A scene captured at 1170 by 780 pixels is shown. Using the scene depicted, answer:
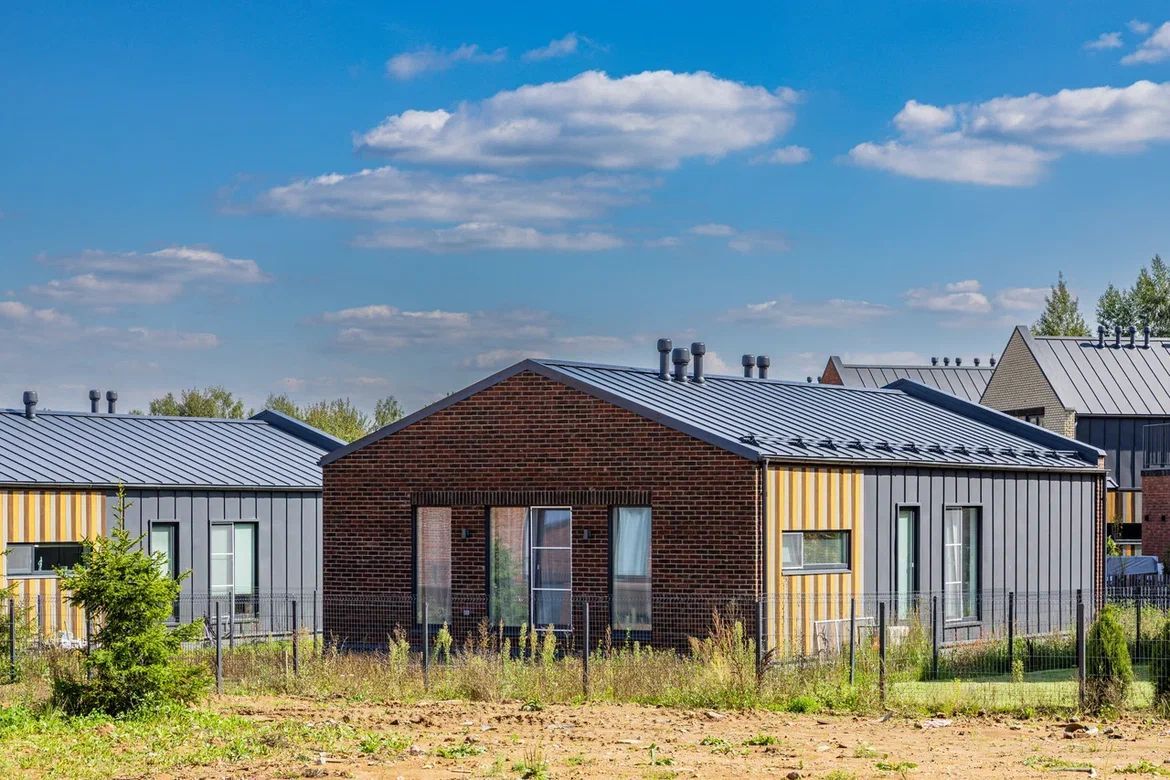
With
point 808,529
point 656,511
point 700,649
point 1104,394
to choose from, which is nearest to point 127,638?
point 700,649

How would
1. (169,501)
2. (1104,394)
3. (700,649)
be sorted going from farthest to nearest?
1. (1104,394)
2. (169,501)
3. (700,649)

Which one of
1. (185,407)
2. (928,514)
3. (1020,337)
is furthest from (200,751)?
(185,407)

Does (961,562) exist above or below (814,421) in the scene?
below

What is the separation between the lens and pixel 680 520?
26.2 m

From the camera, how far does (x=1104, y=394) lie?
5950 centimetres

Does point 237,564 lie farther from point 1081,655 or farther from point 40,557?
point 1081,655

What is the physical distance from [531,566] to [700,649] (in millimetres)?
4636

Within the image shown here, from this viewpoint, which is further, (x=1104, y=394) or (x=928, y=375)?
(x=928, y=375)

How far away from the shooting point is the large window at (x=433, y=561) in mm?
28234

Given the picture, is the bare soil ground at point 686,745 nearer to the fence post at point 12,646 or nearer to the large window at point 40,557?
the fence post at point 12,646

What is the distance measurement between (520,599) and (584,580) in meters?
1.22

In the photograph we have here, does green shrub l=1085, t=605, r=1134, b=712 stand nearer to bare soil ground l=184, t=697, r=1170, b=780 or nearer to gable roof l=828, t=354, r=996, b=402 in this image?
bare soil ground l=184, t=697, r=1170, b=780

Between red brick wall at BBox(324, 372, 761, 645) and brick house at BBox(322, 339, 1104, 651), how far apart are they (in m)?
0.03

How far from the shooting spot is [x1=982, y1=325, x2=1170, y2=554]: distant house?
58.6 meters
